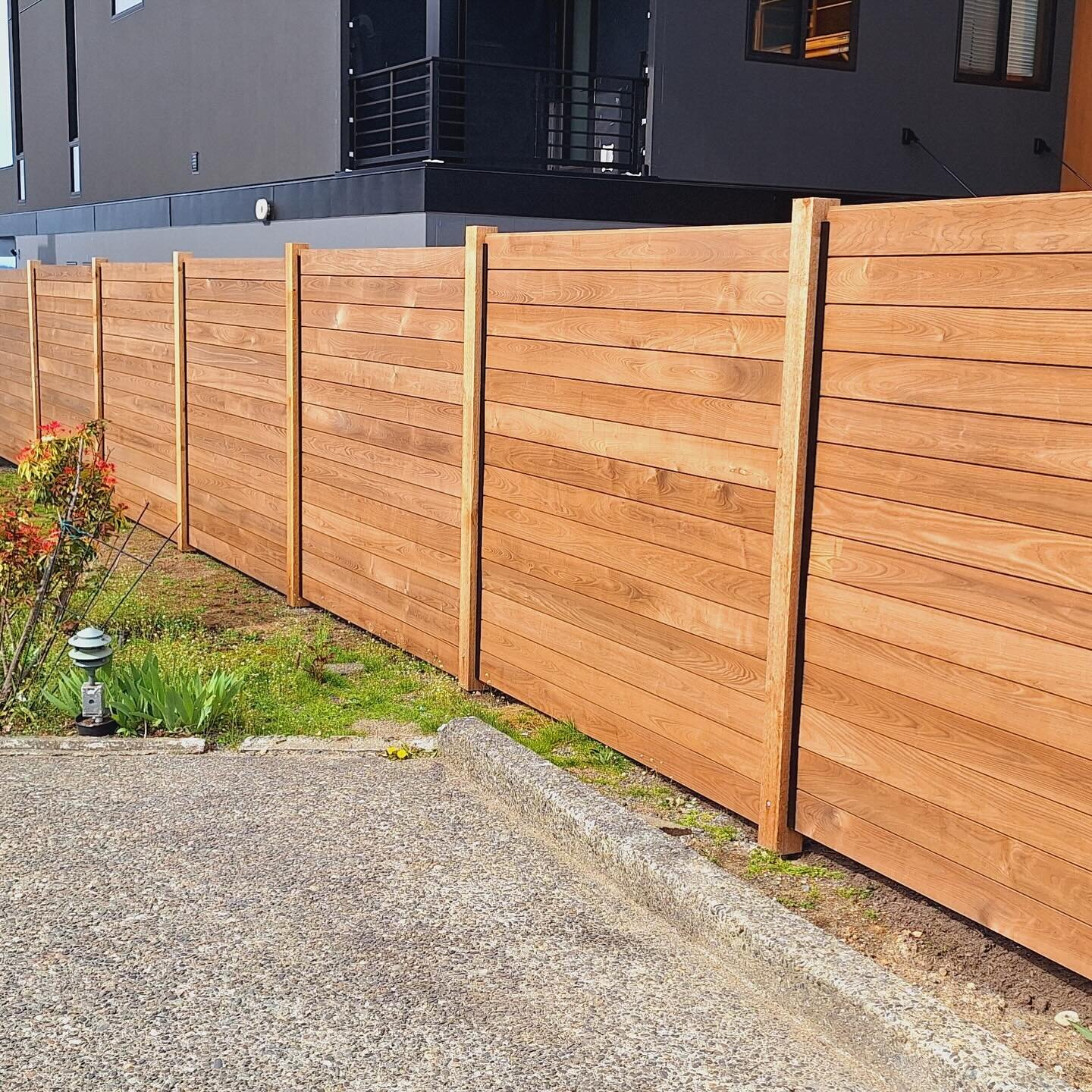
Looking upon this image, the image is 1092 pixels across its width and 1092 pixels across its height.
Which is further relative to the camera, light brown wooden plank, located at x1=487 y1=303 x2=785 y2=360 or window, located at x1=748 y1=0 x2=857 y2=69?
window, located at x1=748 y1=0 x2=857 y2=69

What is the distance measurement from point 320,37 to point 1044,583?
38.5ft

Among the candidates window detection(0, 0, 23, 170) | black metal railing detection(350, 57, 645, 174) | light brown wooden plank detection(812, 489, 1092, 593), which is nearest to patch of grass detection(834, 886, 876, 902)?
light brown wooden plank detection(812, 489, 1092, 593)

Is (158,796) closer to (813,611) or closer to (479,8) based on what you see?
(813,611)

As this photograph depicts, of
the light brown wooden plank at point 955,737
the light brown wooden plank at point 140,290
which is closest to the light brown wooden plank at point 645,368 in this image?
the light brown wooden plank at point 955,737

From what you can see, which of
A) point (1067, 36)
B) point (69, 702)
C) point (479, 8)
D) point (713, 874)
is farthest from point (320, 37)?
point (713, 874)

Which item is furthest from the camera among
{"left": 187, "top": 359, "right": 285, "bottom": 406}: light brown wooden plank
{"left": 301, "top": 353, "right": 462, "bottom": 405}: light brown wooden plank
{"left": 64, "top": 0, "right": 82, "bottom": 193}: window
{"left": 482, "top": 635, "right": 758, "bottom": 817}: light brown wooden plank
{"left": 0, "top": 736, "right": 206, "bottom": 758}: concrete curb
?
{"left": 64, "top": 0, "right": 82, "bottom": 193}: window

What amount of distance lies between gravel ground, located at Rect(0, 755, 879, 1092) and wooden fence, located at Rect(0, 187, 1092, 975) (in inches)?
28.5

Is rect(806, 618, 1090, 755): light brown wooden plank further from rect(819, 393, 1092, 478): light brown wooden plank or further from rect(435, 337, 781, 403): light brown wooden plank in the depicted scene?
rect(435, 337, 781, 403): light brown wooden plank

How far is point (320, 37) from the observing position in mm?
13508

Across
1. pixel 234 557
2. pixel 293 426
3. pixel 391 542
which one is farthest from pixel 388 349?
pixel 234 557

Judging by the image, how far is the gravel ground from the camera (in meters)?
3.30

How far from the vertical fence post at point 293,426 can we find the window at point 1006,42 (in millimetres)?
9573

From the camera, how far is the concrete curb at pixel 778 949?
318 cm

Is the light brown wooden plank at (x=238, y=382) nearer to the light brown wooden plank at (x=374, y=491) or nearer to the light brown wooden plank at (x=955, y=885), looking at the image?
the light brown wooden plank at (x=374, y=491)
